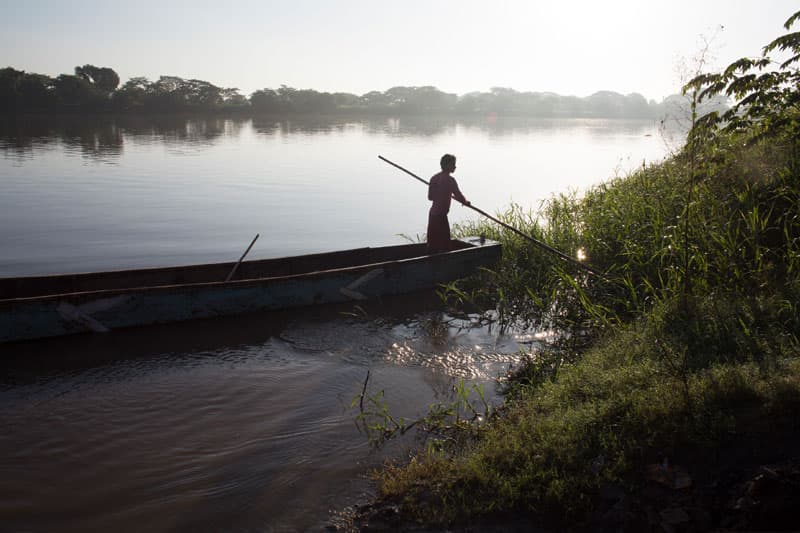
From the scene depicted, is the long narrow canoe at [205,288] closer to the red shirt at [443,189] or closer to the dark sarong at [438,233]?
the dark sarong at [438,233]

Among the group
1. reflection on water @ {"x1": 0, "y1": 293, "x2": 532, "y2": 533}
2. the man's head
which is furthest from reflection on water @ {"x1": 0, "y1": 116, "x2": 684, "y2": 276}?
reflection on water @ {"x1": 0, "y1": 293, "x2": 532, "y2": 533}

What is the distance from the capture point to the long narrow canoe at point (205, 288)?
19.1ft

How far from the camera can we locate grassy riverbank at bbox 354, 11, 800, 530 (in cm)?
296

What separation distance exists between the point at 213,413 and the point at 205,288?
206 centimetres

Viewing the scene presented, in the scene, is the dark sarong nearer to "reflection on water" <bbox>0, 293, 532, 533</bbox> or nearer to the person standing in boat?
the person standing in boat

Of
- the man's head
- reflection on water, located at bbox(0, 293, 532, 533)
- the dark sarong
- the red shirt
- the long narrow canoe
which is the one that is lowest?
reflection on water, located at bbox(0, 293, 532, 533)

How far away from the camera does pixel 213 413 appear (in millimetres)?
4809

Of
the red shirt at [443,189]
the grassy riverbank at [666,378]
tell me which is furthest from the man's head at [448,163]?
the grassy riverbank at [666,378]

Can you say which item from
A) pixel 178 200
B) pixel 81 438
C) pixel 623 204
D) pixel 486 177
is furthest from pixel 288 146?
pixel 81 438

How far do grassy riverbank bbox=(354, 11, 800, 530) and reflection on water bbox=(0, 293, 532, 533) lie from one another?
669mm

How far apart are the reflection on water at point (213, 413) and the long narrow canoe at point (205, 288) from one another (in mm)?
260

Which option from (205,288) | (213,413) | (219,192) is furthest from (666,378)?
(219,192)

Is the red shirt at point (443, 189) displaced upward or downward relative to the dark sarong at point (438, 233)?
upward

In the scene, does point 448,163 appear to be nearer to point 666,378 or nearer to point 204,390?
point 204,390
